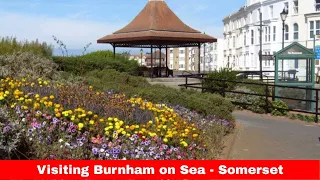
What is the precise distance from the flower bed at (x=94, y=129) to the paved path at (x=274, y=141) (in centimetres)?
92

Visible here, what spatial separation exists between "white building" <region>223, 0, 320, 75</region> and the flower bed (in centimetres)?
3709

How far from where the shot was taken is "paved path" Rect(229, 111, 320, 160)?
7516mm

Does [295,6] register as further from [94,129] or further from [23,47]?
[94,129]

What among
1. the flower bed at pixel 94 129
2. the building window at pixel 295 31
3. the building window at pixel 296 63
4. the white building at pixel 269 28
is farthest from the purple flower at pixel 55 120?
the building window at pixel 295 31

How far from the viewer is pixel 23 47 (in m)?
17.1

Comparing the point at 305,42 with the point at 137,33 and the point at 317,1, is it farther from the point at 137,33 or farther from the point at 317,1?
the point at 137,33

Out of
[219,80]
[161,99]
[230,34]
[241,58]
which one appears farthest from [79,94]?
[230,34]

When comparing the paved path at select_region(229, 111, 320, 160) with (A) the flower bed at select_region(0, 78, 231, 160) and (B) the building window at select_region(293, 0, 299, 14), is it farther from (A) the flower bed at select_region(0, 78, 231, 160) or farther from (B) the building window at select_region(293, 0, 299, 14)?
(B) the building window at select_region(293, 0, 299, 14)

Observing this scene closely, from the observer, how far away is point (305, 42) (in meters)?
53.8

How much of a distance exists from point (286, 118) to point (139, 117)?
7.62m

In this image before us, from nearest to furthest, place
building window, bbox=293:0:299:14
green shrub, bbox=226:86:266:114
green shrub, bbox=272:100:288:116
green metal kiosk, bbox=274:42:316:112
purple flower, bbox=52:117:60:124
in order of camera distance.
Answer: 1. purple flower, bbox=52:117:60:124
2. green shrub, bbox=272:100:288:116
3. green shrub, bbox=226:86:266:114
4. green metal kiosk, bbox=274:42:316:112
5. building window, bbox=293:0:299:14

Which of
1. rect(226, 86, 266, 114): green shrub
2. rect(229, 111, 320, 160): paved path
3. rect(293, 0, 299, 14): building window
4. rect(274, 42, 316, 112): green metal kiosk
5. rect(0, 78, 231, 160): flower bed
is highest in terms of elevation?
rect(293, 0, 299, 14): building window

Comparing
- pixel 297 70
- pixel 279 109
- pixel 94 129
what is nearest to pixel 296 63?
pixel 297 70

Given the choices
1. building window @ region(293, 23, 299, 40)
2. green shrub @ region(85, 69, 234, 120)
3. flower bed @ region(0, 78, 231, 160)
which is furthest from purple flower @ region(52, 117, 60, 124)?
building window @ region(293, 23, 299, 40)
